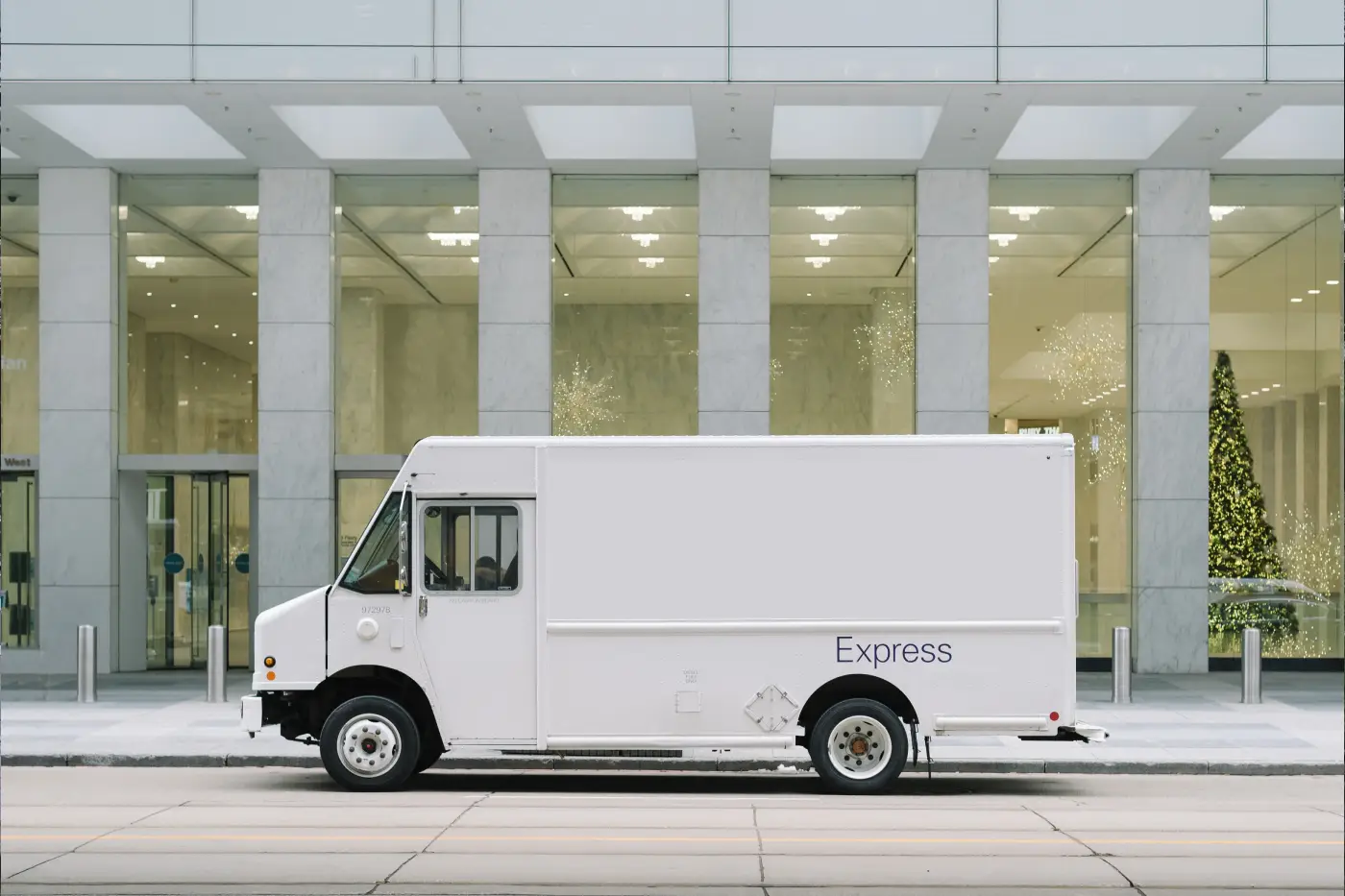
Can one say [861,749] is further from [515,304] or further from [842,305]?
[515,304]

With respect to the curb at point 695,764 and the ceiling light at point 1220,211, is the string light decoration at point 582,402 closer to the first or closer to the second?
the curb at point 695,764

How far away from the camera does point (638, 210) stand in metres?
20.9

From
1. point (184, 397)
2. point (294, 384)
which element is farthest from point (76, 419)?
point (294, 384)

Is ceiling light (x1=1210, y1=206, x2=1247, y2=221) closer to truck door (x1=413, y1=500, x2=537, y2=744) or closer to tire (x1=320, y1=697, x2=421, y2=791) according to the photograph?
truck door (x1=413, y1=500, x2=537, y2=744)

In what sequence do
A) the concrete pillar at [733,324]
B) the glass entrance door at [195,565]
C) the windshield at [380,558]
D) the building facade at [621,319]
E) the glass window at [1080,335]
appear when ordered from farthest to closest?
the glass entrance door at [195,565] → the glass window at [1080,335] → the concrete pillar at [733,324] → the building facade at [621,319] → the windshield at [380,558]

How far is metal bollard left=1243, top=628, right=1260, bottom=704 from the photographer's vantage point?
56.5ft

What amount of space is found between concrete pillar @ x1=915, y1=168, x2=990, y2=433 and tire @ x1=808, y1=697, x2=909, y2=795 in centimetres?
924

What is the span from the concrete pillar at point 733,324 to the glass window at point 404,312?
339 centimetres

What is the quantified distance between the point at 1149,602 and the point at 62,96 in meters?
16.1

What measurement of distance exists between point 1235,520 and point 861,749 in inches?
448

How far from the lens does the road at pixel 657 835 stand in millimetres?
8117

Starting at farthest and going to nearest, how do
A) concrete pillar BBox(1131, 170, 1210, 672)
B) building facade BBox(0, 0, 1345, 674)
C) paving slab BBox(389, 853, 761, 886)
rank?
concrete pillar BBox(1131, 170, 1210, 672) < building facade BBox(0, 0, 1345, 674) < paving slab BBox(389, 853, 761, 886)

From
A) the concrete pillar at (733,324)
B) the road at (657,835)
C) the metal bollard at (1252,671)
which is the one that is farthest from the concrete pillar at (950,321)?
the road at (657,835)

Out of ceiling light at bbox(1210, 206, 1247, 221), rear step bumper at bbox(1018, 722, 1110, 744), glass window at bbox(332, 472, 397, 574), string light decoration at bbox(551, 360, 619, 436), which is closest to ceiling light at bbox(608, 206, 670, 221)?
string light decoration at bbox(551, 360, 619, 436)
